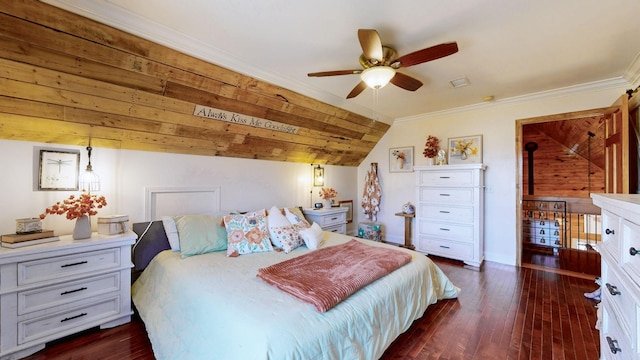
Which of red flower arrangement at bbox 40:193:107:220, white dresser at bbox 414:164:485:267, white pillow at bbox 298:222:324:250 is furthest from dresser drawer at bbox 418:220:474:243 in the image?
red flower arrangement at bbox 40:193:107:220

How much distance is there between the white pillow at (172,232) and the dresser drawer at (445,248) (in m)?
3.40

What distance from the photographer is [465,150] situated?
4.02 metres

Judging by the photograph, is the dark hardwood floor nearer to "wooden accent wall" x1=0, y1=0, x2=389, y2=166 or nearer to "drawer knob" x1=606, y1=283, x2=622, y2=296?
"drawer knob" x1=606, y1=283, x2=622, y2=296

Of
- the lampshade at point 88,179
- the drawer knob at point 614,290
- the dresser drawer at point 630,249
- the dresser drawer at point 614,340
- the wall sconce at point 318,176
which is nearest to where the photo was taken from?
the dresser drawer at point 630,249

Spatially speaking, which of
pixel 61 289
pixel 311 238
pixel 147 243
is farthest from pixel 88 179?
pixel 311 238

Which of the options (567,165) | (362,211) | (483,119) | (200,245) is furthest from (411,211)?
(567,165)

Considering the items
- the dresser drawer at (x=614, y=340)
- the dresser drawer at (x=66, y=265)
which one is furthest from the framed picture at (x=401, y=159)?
the dresser drawer at (x=66, y=265)

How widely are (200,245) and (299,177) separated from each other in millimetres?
2161

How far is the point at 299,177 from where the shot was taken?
4.33m

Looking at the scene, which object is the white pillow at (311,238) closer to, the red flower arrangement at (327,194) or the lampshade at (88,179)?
the red flower arrangement at (327,194)

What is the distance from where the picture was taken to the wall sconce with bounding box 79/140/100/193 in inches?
93.0

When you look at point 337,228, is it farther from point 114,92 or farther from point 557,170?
point 557,170

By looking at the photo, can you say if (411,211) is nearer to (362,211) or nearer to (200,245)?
(362,211)

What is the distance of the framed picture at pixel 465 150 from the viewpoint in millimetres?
3912
